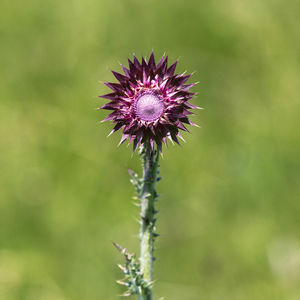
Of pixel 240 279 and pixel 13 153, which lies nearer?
pixel 240 279

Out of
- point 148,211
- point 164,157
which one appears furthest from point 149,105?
point 164,157

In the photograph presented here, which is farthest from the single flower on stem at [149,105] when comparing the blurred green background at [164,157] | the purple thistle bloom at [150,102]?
the blurred green background at [164,157]

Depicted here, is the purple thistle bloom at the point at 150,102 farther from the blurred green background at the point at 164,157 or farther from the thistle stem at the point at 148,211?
the blurred green background at the point at 164,157

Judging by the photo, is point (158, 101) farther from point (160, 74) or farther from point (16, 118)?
point (16, 118)

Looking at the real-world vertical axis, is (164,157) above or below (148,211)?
above

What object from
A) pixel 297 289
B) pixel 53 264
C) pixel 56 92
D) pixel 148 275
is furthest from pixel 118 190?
pixel 148 275

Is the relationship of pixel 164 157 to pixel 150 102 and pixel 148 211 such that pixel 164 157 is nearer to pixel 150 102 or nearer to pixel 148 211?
pixel 148 211

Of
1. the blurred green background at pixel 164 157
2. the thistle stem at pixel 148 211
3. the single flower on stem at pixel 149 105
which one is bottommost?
the thistle stem at pixel 148 211
